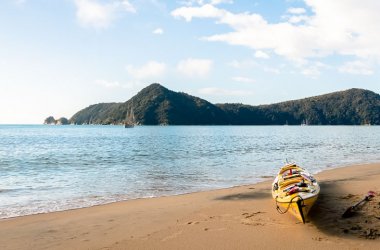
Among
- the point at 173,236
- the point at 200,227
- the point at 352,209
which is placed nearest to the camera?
the point at 173,236

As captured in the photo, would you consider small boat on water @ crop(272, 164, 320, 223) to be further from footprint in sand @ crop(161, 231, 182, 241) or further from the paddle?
footprint in sand @ crop(161, 231, 182, 241)

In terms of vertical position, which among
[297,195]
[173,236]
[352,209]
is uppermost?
[297,195]

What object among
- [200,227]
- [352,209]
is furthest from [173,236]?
[352,209]

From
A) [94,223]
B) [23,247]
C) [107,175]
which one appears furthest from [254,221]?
[107,175]

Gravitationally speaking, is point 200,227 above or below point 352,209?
below

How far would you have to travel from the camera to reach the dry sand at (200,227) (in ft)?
27.2

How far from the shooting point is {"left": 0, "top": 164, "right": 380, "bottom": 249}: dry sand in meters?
8.30

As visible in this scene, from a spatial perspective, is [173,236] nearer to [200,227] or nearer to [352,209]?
[200,227]

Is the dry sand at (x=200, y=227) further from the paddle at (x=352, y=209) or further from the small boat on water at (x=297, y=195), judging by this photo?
the small boat on water at (x=297, y=195)

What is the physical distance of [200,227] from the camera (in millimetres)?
9594

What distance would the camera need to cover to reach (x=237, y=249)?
311 inches

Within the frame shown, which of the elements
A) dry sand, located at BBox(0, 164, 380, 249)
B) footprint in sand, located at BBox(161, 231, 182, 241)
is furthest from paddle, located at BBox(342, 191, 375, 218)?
footprint in sand, located at BBox(161, 231, 182, 241)

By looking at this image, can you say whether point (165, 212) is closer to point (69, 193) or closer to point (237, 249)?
point (237, 249)

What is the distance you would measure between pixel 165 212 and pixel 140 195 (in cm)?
434
